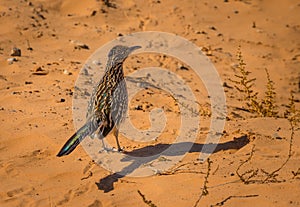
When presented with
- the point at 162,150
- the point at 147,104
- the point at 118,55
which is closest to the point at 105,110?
the point at 162,150

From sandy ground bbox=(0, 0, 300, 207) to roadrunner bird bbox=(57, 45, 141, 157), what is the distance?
0.99ft

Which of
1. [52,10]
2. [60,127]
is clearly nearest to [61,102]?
[60,127]

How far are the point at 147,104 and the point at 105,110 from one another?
178 cm

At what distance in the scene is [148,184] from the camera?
476 cm

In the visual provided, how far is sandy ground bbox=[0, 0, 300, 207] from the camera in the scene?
15.0ft

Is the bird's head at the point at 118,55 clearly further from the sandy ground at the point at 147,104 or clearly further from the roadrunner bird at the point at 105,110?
the sandy ground at the point at 147,104

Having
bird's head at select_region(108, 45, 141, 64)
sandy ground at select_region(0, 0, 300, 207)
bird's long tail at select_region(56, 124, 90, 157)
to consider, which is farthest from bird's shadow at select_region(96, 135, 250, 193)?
bird's head at select_region(108, 45, 141, 64)

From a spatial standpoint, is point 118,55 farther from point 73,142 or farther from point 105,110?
point 73,142

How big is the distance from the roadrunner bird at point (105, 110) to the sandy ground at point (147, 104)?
30 centimetres

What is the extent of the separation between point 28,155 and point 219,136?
2.33 metres

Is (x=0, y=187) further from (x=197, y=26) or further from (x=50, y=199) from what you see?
(x=197, y=26)

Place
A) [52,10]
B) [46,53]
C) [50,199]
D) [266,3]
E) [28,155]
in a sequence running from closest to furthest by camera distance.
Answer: [50,199] < [28,155] < [46,53] < [52,10] < [266,3]

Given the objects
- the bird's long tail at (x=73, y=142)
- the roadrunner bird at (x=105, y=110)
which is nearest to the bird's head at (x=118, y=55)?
the roadrunner bird at (x=105, y=110)

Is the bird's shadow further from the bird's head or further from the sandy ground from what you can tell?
the bird's head
